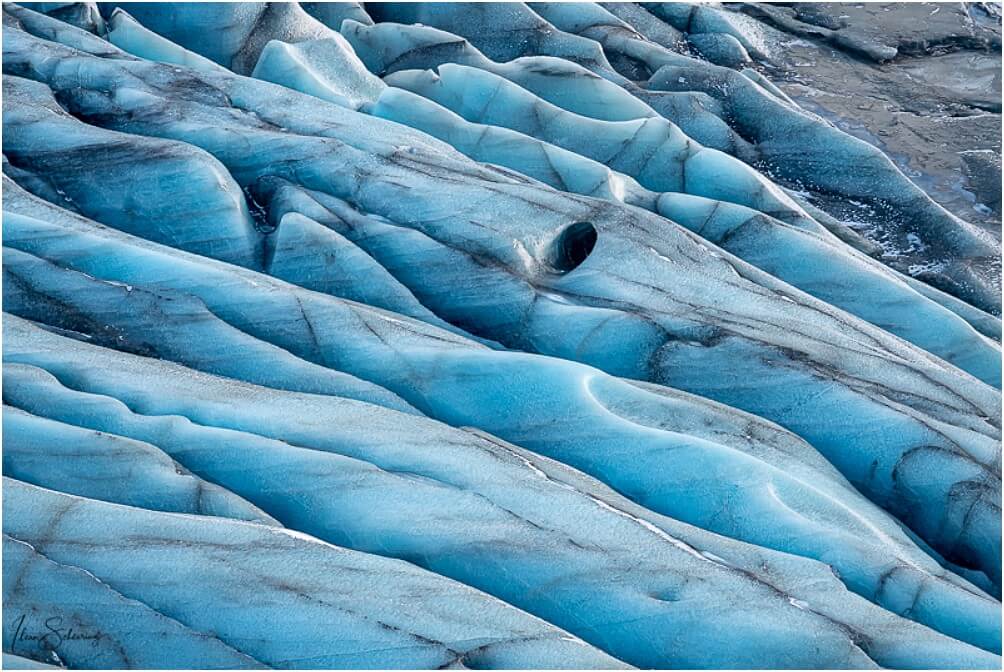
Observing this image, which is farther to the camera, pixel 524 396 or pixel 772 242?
pixel 772 242

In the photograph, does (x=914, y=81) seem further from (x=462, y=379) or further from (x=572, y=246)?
(x=462, y=379)

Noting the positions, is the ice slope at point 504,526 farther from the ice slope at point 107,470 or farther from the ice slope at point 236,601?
the ice slope at point 107,470

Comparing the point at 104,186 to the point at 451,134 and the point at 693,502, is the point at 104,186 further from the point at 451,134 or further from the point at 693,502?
the point at 693,502

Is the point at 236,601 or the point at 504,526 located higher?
the point at 504,526

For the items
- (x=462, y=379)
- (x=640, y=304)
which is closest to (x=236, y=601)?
(x=462, y=379)

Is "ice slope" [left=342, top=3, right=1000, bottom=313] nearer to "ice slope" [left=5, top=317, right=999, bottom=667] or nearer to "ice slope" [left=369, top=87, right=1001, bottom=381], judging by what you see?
"ice slope" [left=369, top=87, right=1001, bottom=381]

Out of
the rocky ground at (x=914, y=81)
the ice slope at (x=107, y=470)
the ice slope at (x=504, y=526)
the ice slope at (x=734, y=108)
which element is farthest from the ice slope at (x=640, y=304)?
the rocky ground at (x=914, y=81)
